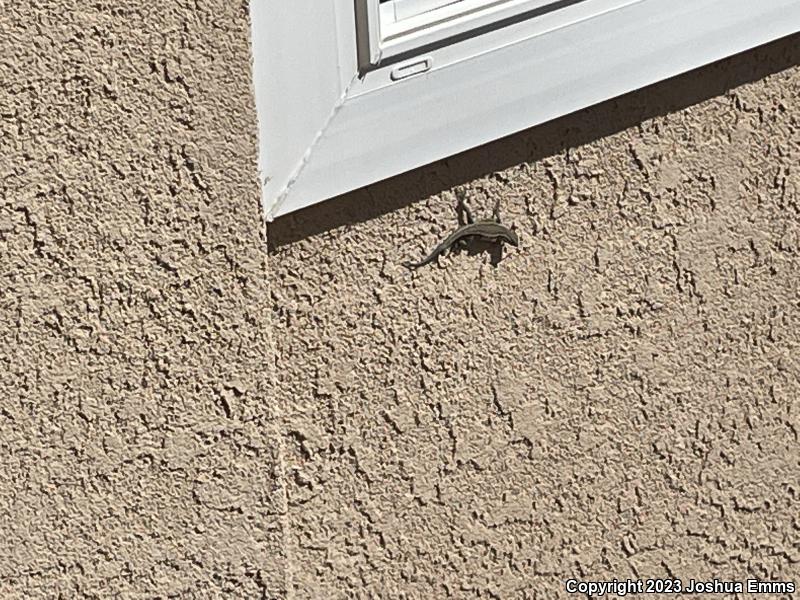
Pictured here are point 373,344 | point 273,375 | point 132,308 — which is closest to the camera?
point 132,308

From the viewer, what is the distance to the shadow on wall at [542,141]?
92.2 inches

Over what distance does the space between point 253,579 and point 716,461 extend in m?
1.14

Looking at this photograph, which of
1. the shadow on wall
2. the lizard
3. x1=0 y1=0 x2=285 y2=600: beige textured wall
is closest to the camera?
x1=0 y1=0 x2=285 y2=600: beige textured wall

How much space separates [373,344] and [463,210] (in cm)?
28

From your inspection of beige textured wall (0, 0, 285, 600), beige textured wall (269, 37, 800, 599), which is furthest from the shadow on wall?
beige textured wall (0, 0, 285, 600)

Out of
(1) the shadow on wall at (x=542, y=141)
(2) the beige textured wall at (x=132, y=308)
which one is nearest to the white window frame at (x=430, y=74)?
(1) the shadow on wall at (x=542, y=141)

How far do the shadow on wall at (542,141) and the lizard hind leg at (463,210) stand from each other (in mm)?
21

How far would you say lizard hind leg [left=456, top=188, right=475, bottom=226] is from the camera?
2.45 m

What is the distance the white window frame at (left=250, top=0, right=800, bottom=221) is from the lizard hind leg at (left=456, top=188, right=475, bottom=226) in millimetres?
103

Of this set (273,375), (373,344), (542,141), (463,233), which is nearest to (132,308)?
(273,375)

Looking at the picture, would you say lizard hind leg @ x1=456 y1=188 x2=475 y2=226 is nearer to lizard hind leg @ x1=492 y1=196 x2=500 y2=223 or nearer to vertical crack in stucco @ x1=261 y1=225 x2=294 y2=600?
lizard hind leg @ x1=492 y1=196 x2=500 y2=223

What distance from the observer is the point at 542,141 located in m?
2.52

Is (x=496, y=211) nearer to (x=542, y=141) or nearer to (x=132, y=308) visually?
(x=542, y=141)

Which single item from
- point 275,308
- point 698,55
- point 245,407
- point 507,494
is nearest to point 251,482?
point 245,407
